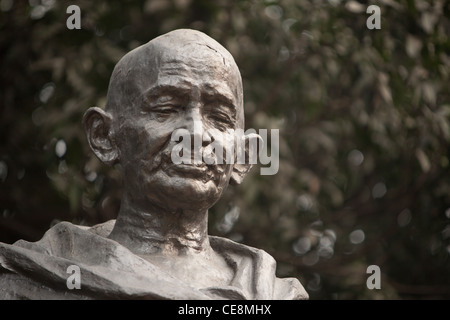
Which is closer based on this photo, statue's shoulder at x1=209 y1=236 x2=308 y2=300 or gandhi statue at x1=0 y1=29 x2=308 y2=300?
gandhi statue at x1=0 y1=29 x2=308 y2=300

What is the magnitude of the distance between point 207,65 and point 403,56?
137 inches

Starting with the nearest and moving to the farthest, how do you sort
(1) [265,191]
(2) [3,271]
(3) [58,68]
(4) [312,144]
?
(2) [3,271] → (3) [58,68] → (1) [265,191] → (4) [312,144]

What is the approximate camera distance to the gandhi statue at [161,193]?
556 cm

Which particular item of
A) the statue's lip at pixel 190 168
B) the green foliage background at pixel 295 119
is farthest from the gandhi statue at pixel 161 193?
the green foliage background at pixel 295 119

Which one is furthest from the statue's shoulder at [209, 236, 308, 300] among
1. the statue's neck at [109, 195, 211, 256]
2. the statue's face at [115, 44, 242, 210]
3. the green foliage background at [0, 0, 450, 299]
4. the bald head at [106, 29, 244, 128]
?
the green foliage background at [0, 0, 450, 299]

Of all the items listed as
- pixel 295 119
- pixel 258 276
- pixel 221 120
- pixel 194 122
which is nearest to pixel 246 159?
pixel 221 120

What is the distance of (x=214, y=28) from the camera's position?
847cm

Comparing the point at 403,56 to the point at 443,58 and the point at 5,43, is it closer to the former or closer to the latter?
the point at 443,58

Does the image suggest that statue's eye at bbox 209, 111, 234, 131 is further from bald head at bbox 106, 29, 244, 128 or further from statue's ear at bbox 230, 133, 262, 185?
statue's ear at bbox 230, 133, 262, 185

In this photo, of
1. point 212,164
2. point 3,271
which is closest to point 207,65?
point 212,164

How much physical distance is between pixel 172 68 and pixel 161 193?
62cm

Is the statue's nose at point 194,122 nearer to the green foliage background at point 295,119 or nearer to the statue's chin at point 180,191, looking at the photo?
the statue's chin at point 180,191

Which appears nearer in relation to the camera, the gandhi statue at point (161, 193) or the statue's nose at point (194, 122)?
the gandhi statue at point (161, 193)

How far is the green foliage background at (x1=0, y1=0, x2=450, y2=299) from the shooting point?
8.30 m
